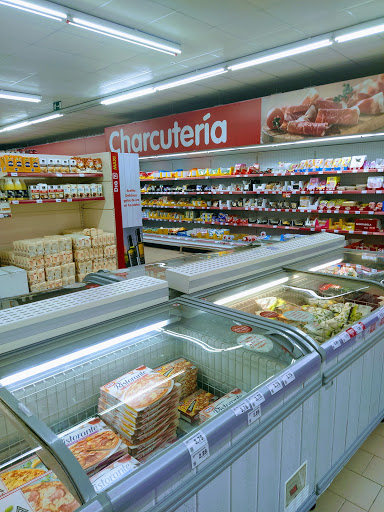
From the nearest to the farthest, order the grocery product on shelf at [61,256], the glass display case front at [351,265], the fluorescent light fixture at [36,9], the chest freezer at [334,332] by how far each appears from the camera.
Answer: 1. the chest freezer at [334,332]
2. the glass display case front at [351,265]
3. the fluorescent light fixture at [36,9]
4. the grocery product on shelf at [61,256]

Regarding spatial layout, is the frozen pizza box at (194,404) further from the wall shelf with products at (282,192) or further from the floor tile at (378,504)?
the wall shelf with products at (282,192)

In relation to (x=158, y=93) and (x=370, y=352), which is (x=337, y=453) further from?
(x=158, y=93)

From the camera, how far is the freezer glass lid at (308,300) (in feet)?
6.55

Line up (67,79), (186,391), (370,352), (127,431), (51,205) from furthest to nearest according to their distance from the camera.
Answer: (67,79) → (51,205) → (370,352) → (186,391) → (127,431)

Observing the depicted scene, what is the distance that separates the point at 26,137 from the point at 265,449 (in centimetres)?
1528

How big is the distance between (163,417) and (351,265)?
2350mm

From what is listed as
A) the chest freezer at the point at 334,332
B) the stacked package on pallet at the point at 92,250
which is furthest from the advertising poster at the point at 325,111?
the chest freezer at the point at 334,332

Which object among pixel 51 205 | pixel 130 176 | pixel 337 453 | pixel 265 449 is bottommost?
pixel 337 453

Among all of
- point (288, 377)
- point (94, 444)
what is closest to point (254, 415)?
point (288, 377)

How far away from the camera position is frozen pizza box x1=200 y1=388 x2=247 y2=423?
4.76 ft

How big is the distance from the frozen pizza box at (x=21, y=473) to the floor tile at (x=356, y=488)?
166 centimetres

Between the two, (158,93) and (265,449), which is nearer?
(265,449)

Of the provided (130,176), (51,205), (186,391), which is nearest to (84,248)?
Result: (51,205)

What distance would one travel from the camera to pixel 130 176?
18.2 feet
